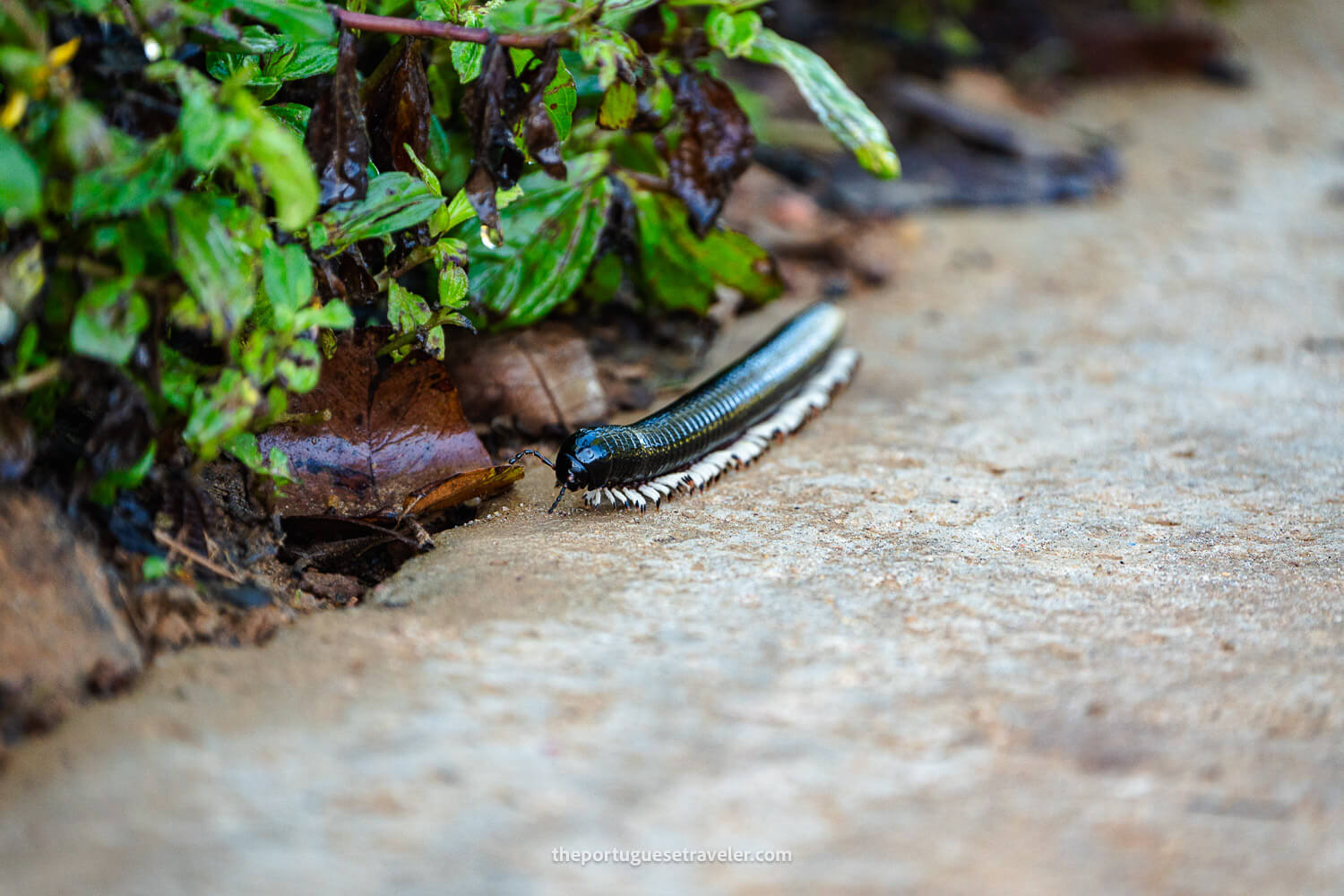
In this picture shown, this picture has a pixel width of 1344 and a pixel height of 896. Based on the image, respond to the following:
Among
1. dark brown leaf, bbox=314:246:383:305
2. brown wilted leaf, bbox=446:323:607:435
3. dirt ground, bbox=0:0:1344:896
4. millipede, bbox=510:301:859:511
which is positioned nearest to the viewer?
dirt ground, bbox=0:0:1344:896

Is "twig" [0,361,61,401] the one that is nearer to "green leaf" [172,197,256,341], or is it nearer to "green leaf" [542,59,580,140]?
"green leaf" [172,197,256,341]

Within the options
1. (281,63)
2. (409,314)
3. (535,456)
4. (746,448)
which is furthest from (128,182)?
(746,448)

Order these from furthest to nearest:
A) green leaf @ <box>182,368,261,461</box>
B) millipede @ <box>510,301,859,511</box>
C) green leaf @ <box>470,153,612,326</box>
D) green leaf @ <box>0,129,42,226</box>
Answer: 1. green leaf @ <box>470,153,612,326</box>
2. millipede @ <box>510,301,859,511</box>
3. green leaf @ <box>182,368,261,461</box>
4. green leaf @ <box>0,129,42,226</box>

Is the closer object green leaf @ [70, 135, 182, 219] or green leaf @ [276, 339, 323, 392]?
green leaf @ [70, 135, 182, 219]

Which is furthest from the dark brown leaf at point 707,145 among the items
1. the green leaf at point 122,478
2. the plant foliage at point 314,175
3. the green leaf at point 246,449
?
the green leaf at point 122,478

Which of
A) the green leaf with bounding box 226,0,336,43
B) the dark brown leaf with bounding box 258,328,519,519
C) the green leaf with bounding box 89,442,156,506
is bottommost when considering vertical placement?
the dark brown leaf with bounding box 258,328,519,519

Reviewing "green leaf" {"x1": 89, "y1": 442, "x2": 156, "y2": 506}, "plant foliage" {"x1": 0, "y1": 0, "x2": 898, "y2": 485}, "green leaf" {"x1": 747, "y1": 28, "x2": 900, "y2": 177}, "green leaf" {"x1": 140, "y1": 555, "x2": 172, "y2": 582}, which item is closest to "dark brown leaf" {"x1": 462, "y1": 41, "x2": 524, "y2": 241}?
"plant foliage" {"x1": 0, "y1": 0, "x2": 898, "y2": 485}

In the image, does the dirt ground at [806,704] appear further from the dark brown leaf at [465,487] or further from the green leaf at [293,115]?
the green leaf at [293,115]

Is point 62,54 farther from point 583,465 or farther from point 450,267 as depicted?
point 583,465
